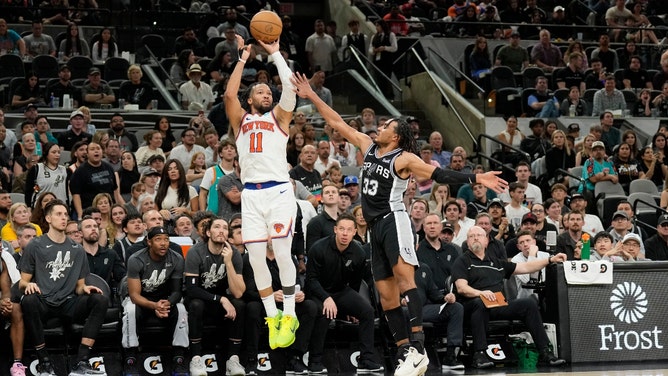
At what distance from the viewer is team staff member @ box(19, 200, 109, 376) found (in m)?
10.3

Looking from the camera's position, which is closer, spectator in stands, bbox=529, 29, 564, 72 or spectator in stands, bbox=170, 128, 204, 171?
spectator in stands, bbox=170, 128, 204, 171

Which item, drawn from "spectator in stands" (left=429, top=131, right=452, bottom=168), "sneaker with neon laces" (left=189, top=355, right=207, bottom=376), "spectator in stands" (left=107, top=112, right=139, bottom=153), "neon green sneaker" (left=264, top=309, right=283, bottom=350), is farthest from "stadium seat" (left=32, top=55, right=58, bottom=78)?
"neon green sneaker" (left=264, top=309, right=283, bottom=350)

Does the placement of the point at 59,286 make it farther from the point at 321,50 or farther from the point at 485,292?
the point at 321,50

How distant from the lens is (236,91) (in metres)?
9.23

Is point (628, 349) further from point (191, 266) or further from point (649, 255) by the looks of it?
point (191, 266)

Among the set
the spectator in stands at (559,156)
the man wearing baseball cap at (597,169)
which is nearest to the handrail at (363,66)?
the spectator in stands at (559,156)

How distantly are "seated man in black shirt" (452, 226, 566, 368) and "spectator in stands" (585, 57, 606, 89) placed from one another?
940 cm

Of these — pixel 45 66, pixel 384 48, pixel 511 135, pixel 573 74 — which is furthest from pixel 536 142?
pixel 45 66

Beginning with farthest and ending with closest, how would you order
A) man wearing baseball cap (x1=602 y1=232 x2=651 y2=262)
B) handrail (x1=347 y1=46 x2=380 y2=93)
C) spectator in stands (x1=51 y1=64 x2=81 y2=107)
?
handrail (x1=347 y1=46 x2=380 y2=93), spectator in stands (x1=51 y1=64 x2=81 y2=107), man wearing baseball cap (x1=602 y1=232 x2=651 y2=262)

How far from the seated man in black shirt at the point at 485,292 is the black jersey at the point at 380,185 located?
2.44 metres

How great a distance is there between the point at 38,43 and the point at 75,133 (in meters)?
4.62

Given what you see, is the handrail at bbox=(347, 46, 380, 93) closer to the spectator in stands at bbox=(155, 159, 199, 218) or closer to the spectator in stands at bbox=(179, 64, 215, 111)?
the spectator in stands at bbox=(179, 64, 215, 111)

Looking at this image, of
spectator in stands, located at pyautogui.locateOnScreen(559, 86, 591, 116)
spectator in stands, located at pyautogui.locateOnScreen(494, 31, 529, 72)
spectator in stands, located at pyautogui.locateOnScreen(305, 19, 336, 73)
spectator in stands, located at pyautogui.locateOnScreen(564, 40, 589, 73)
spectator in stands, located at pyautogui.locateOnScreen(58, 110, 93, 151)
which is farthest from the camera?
spectator in stands, located at pyautogui.locateOnScreen(564, 40, 589, 73)

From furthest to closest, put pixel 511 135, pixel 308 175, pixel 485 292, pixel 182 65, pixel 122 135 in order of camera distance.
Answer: pixel 182 65 < pixel 511 135 < pixel 122 135 < pixel 308 175 < pixel 485 292
